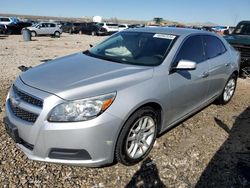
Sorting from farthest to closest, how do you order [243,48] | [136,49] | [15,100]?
[243,48]
[136,49]
[15,100]

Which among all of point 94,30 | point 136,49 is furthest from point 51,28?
point 136,49

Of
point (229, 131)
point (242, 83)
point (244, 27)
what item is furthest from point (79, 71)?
point (244, 27)

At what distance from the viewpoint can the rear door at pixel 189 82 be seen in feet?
12.3

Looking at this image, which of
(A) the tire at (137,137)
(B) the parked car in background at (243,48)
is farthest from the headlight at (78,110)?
(B) the parked car in background at (243,48)

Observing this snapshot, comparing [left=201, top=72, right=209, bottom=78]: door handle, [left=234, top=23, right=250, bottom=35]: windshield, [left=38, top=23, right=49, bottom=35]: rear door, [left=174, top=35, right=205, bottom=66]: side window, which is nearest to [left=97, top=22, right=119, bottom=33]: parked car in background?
[left=38, top=23, right=49, bottom=35]: rear door

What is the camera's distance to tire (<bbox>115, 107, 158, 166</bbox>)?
10.3ft

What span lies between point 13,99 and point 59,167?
3.36ft

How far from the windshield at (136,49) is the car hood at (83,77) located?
9.7 inches

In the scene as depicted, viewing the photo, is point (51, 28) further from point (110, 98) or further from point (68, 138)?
point (68, 138)

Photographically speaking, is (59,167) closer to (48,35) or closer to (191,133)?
(191,133)

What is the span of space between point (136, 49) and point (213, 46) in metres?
1.76

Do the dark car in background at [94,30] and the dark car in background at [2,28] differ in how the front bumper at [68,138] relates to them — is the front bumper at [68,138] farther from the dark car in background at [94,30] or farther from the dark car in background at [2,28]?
the dark car in background at [94,30]

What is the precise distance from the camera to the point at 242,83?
8.26m

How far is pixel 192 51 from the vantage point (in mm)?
4305
